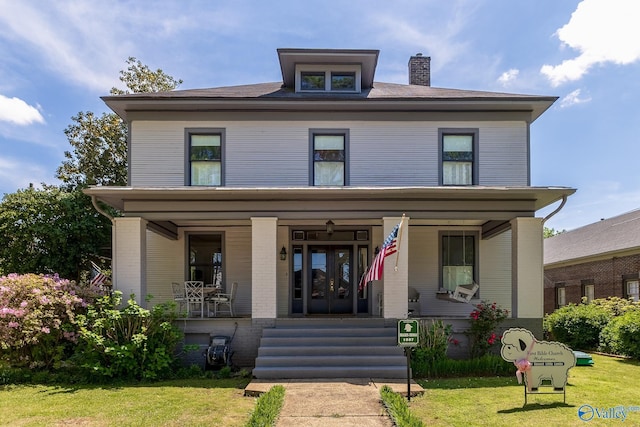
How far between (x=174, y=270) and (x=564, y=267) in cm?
1837

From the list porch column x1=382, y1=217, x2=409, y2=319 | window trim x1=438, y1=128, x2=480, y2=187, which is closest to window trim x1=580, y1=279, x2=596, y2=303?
window trim x1=438, y1=128, x2=480, y2=187

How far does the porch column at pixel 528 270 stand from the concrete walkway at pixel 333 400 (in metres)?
3.75

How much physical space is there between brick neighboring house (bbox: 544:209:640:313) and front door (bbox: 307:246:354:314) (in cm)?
1084

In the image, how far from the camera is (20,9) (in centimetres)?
1081

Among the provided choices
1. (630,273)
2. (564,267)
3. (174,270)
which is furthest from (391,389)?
(564,267)

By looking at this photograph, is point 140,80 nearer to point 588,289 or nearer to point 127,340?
point 127,340

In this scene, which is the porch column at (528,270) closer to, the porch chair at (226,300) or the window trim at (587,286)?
the porch chair at (226,300)

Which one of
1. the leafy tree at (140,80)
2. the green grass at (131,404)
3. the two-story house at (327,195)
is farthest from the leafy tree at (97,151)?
the green grass at (131,404)

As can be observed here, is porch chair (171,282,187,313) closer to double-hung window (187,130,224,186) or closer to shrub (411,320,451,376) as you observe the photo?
double-hung window (187,130,224,186)

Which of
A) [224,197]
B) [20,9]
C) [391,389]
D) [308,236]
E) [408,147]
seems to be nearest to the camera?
[391,389]

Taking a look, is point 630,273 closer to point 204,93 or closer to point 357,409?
point 357,409

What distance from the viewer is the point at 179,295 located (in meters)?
11.9

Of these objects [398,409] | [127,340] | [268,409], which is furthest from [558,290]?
[127,340]

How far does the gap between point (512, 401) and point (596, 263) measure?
14.6 metres
